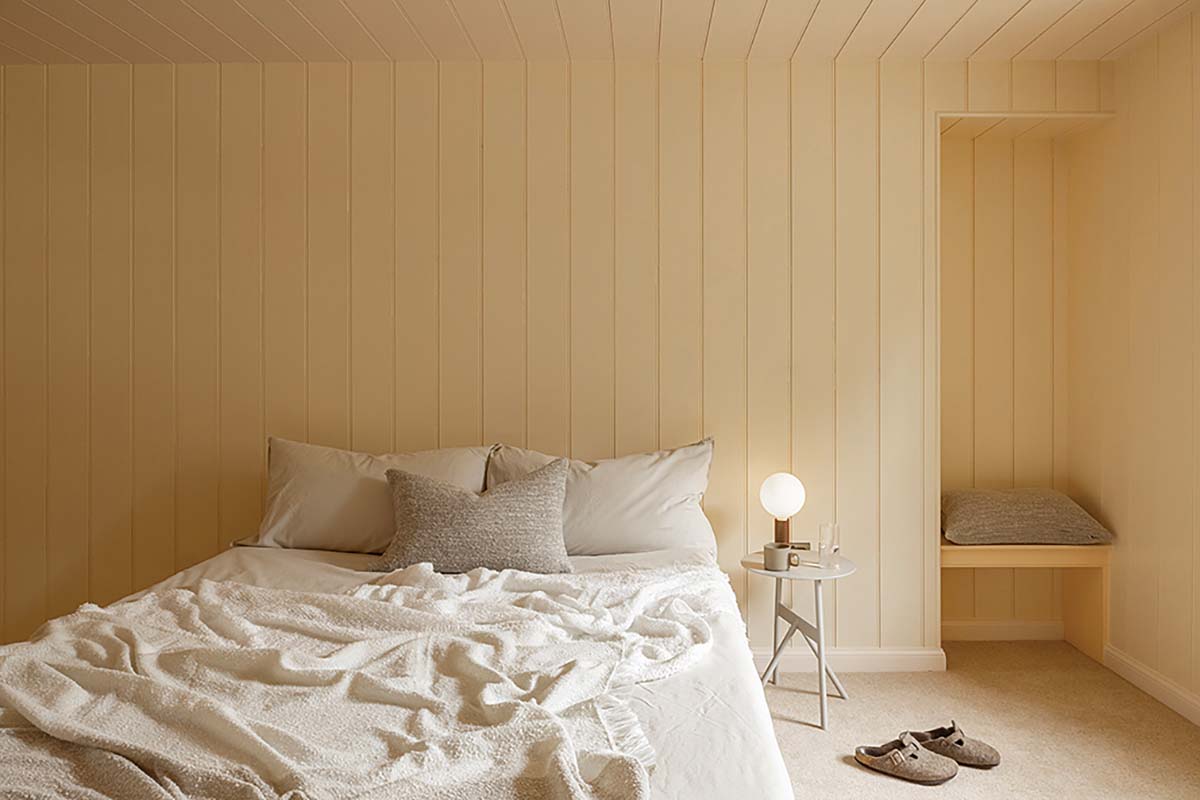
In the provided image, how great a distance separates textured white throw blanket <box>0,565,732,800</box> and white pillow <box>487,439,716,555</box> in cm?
70

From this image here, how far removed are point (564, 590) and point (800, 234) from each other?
1905 mm

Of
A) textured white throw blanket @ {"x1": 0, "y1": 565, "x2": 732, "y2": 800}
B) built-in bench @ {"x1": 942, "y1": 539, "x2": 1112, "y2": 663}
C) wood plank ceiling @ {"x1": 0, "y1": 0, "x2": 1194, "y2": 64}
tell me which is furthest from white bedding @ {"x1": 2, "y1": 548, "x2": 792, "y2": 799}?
wood plank ceiling @ {"x1": 0, "y1": 0, "x2": 1194, "y2": 64}

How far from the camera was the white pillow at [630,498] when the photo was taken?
10.7 feet

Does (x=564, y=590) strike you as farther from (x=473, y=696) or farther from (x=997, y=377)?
(x=997, y=377)

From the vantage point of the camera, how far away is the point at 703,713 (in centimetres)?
173

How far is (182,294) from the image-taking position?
12.4 feet

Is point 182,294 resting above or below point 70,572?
above

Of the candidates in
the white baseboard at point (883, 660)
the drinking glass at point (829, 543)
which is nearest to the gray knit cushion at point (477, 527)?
the drinking glass at point (829, 543)

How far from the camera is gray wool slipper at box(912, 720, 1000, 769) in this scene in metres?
2.83

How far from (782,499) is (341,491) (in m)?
1.57

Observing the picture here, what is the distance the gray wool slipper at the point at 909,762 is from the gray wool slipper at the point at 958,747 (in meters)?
0.05

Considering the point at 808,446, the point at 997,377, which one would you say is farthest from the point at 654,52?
the point at 997,377

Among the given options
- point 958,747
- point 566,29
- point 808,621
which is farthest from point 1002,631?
point 566,29

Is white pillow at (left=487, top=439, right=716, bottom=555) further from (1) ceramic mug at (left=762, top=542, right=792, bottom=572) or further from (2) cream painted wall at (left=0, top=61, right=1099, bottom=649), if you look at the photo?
(2) cream painted wall at (left=0, top=61, right=1099, bottom=649)
